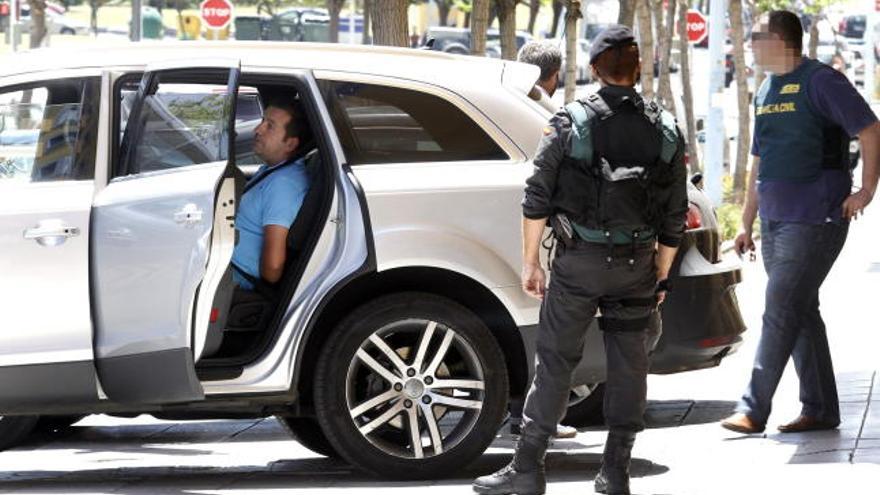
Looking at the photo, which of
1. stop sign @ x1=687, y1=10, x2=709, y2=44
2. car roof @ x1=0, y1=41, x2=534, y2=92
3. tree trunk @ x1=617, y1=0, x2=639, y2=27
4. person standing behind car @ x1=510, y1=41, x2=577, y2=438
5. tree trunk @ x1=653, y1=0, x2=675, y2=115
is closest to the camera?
car roof @ x1=0, y1=41, x2=534, y2=92

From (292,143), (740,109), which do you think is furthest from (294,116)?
(740,109)

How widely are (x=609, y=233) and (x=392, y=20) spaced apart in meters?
7.52

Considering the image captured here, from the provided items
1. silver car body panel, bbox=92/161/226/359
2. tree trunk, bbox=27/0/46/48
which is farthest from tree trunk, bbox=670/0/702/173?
silver car body panel, bbox=92/161/226/359

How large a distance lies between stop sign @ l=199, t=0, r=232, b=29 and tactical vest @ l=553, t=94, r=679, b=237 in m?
29.4

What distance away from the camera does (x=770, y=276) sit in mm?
8266

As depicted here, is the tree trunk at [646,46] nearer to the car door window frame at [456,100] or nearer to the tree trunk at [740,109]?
the tree trunk at [740,109]

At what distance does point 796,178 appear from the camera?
8.10m

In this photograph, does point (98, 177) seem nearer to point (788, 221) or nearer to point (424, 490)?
point (424, 490)

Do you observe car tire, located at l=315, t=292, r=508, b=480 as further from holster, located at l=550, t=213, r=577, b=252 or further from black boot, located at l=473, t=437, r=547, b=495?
holster, located at l=550, t=213, r=577, b=252

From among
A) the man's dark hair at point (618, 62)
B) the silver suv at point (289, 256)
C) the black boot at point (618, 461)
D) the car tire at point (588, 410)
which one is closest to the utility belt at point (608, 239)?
the man's dark hair at point (618, 62)

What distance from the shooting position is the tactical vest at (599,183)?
6.63 metres

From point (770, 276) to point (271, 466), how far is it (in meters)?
2.22

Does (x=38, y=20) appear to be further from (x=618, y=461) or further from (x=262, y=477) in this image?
(x=618, y=461)

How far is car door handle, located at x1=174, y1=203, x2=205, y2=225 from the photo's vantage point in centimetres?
715
